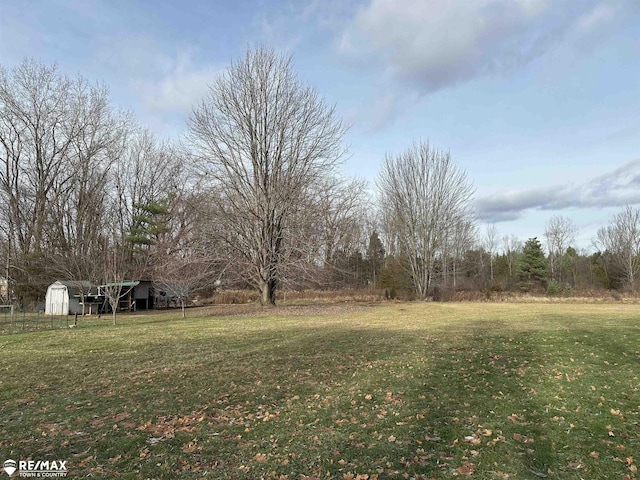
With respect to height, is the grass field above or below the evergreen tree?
below

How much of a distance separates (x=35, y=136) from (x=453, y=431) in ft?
121

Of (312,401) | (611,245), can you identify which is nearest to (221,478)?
(312,401)

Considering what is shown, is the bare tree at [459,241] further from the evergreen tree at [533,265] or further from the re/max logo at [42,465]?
the re/max logo at [42,465]

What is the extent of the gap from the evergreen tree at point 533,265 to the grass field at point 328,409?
37.3m

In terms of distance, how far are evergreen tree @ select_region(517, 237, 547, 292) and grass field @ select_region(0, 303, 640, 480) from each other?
37271mm

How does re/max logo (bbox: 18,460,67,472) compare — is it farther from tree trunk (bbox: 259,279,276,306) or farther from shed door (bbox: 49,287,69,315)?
shed door (bbox: 49,287,69,315)

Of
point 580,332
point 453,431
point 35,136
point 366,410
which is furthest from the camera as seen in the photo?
point 35,136

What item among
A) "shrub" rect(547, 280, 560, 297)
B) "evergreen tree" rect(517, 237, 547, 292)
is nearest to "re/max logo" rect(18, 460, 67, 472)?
"shrub" rect(547, 280, 560, 297)

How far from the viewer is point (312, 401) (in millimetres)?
5629

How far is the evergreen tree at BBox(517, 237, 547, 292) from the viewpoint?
145 ft

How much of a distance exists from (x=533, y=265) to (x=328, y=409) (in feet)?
149

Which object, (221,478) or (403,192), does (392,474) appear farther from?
(403,192)

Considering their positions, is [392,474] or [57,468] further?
[57,468]

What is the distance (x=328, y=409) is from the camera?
525 cm
